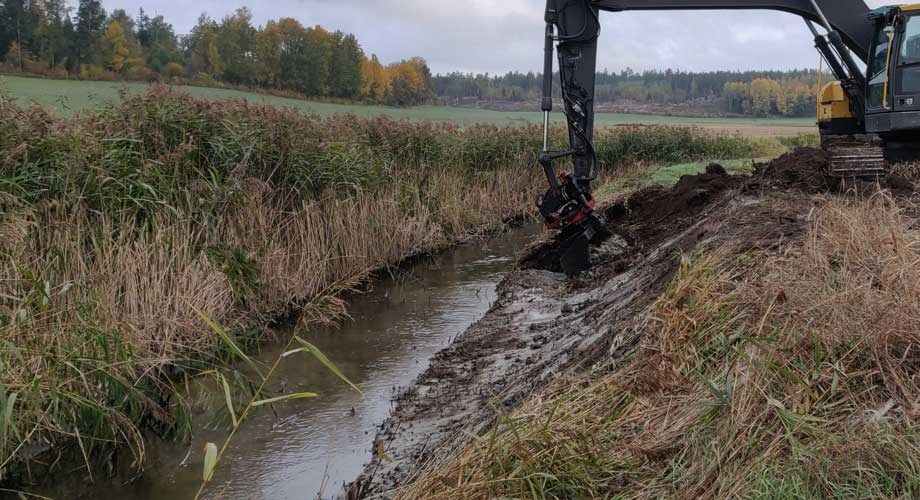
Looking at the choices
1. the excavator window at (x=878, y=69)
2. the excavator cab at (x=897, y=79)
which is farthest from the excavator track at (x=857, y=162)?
the excavator window at (x=878, y=69)

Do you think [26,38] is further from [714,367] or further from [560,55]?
[714,367]

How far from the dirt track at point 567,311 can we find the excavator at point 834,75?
1.84 ft

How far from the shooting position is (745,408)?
9.64ft

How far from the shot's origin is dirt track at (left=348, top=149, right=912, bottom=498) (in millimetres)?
4441

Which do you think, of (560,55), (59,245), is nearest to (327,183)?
(560,55)

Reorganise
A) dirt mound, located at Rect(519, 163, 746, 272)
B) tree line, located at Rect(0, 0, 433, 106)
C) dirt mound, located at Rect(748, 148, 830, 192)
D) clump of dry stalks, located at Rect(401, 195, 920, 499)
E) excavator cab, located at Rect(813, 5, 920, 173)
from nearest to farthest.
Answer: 1. clump of dry stalks, located at Rect(401, 195, 920, 499)
2. dirt mound, located at Rect(748, 148, 830, 192)
3. excavator cab, located at Rect(813, 5, 920, 173)
4. dirt mound, located at Rect(519, 163, 746, 272)
5. tree line, located at Rect(0, 0, 433, 106)

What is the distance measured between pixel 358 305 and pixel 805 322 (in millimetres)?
6076

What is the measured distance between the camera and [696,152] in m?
25.2

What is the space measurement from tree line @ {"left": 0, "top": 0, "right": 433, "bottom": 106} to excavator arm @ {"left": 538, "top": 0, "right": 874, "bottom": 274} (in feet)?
63.7

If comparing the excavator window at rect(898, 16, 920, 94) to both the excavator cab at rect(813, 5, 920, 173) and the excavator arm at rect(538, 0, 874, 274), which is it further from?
the excavator arm at rect(538, 0, 874, 274)

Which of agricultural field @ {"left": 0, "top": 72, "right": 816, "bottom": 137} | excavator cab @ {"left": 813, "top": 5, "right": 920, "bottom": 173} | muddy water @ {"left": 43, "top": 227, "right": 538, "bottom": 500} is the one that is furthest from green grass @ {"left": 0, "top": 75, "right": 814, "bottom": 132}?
excavator cab @ {"left": 813, "top": 5, "right": 920, "bottom": 173}

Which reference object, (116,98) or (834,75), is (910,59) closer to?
(834,75)

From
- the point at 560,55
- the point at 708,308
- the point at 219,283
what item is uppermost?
the point at 560,55

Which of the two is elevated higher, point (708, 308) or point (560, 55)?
point (560, 55)
